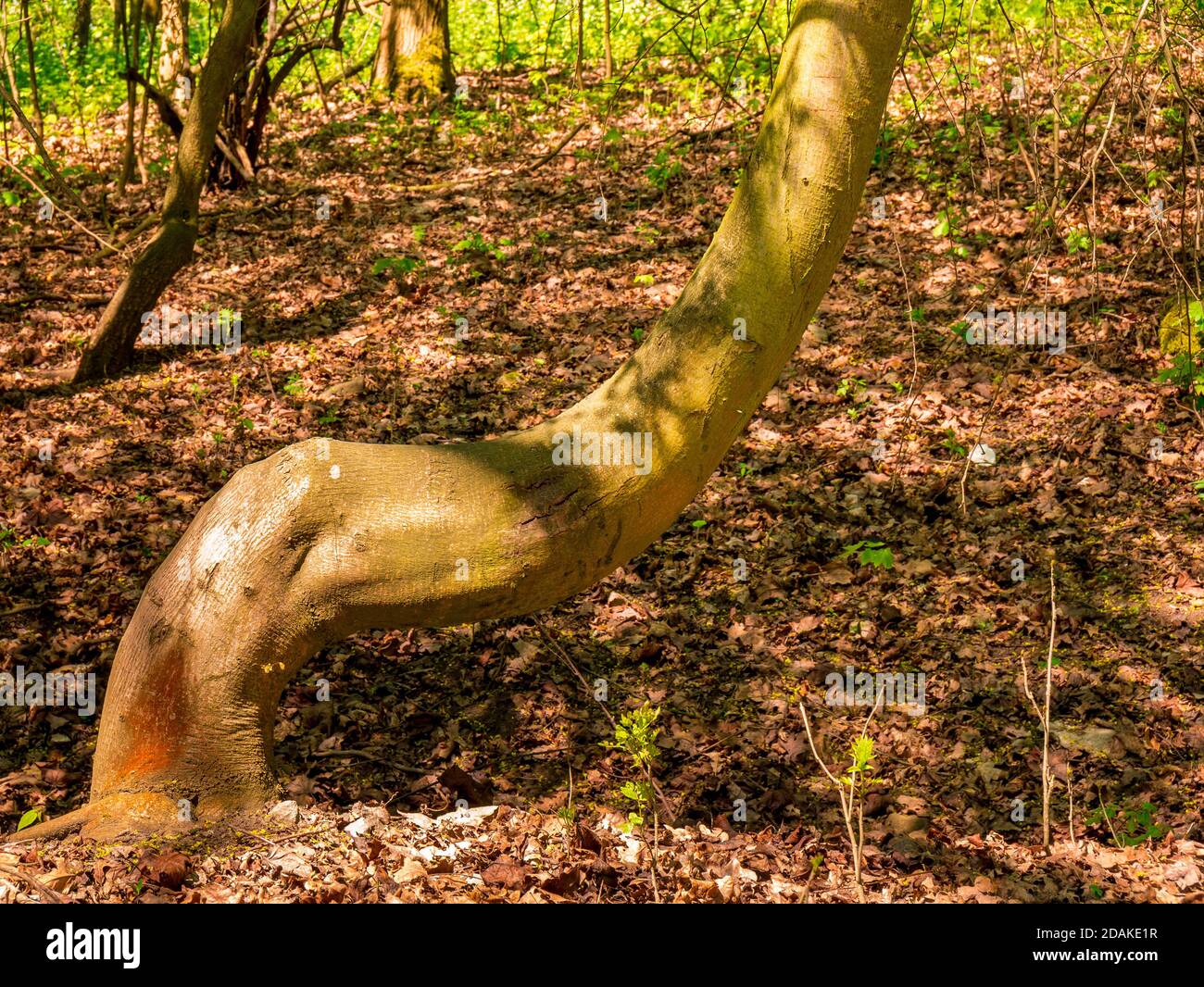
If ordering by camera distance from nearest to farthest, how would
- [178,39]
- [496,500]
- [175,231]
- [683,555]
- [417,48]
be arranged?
[496,500] < [683,555] < [175,231] < [178,39] < [417,48]

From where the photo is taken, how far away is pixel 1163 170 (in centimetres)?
802

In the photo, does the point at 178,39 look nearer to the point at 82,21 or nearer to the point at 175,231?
the point at 82,21

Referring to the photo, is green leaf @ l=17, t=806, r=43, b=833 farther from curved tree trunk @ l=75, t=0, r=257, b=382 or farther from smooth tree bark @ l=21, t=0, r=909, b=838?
curved tree trunk @ l=75, t=0, r=257, b=382

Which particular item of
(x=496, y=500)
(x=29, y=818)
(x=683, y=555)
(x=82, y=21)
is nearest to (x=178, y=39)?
(x=82, y=21)

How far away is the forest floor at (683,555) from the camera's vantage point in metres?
3.72

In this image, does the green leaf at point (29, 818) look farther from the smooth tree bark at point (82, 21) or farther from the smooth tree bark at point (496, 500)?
the smooth tree bark at point (82, 21)

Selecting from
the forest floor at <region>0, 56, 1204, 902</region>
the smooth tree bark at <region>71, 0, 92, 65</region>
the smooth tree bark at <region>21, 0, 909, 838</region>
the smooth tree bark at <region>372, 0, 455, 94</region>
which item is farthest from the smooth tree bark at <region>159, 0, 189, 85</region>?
the smooth tree bark at <region>21, 0, 909, 838</region>

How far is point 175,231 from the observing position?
24.8 feet

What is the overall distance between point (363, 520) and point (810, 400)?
4535 mm

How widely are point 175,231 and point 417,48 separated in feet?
18.2

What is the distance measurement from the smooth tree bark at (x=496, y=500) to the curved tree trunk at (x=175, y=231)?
15.2 ft

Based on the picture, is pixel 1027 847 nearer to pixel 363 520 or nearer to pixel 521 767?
pixel 521 767

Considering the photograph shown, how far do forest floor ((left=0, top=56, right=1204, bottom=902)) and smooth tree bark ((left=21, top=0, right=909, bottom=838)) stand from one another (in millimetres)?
441

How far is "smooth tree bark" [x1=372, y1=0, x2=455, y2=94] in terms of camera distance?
39.0ft
